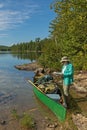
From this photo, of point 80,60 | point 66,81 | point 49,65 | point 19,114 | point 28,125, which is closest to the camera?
point 28,125

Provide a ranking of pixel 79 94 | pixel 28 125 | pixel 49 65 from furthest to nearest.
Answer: pixel 49 65, pixel 79 94, pixel 28 125

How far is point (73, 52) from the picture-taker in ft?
99.7

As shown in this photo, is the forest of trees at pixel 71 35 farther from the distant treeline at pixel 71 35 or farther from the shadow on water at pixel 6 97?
the shadow on water at pixel 6 97

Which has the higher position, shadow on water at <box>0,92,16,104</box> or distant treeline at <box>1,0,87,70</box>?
distant treeline at <box>1,0,87,70</box>

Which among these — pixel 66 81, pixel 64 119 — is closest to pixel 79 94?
pixel 66 81

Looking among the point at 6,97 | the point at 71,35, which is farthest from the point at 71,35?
the point at 6,97

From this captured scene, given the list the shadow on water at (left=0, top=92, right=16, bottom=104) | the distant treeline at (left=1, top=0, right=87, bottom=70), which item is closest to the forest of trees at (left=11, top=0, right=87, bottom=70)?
the distant treeline at (left=1, top=0, right=87, bottom=70)

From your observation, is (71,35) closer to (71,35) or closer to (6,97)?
(71,35)

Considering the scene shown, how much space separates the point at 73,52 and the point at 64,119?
62.3ft

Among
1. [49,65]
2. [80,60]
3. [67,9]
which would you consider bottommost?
[49,65]

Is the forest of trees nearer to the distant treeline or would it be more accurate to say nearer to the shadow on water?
the distant treeline

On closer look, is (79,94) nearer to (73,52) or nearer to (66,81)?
(66,81)

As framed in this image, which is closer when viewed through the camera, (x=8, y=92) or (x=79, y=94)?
(x=79, y=94)

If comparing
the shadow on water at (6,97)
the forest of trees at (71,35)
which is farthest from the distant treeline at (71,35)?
the shadow on water at (6,97)
